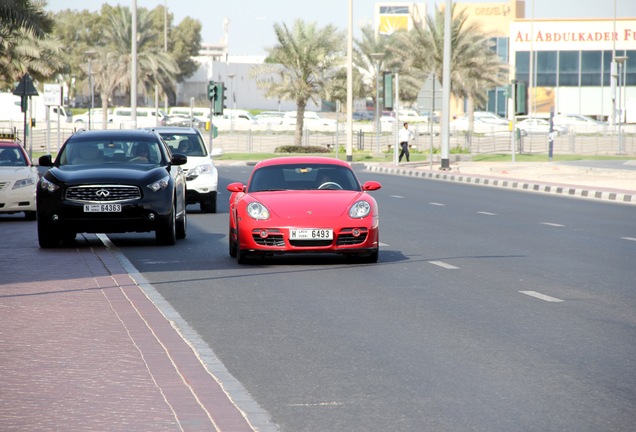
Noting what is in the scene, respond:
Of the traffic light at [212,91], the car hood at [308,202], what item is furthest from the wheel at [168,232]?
the traffic light at [212,91]

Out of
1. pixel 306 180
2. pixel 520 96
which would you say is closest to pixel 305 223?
pixel 306 180

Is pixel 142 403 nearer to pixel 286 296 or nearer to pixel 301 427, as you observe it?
pixel 301 427

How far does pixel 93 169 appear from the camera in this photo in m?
17.6

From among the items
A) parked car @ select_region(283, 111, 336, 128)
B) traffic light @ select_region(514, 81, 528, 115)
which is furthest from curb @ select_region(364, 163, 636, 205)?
parked car @ select_region(283, 111, 336, 128)

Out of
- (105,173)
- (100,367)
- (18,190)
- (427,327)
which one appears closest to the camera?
(100,367)

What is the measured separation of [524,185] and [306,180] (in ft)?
74.9

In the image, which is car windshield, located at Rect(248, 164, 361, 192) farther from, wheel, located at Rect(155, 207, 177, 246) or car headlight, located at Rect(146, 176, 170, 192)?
wheel, located at Rect(155, 207, 177, 246)

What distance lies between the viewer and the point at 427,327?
32.9 ft

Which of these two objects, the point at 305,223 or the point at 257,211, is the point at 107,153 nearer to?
the point at 257,211

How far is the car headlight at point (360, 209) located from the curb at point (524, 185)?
16420 mm

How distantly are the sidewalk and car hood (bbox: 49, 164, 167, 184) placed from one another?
3961 mm

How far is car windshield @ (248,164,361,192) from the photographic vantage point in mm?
15867

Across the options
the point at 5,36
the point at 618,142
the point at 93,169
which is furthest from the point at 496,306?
the point at 618,142

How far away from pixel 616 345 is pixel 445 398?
2.38m
